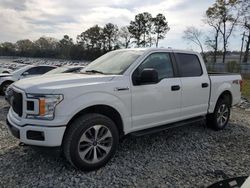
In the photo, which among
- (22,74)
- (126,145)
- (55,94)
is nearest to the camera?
(55,94)

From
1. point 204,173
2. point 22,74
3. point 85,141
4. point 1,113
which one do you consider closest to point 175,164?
point 204,173

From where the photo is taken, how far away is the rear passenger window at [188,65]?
542 cm

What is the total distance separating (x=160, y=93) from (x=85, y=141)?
1574 millimetres

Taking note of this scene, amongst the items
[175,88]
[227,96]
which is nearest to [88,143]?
[175,88]

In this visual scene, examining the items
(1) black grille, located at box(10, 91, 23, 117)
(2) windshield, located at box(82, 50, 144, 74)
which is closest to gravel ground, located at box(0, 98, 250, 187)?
(1) black grille, located at box(10, 91, 23, 117)

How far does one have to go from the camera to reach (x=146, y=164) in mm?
4379

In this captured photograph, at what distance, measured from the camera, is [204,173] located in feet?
13.6

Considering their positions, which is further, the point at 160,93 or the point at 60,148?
the point at 160,93

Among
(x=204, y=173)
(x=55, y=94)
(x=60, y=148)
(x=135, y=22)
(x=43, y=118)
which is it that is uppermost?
(x=135, y=22)

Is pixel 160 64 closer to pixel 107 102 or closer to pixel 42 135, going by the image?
pixel 107 102

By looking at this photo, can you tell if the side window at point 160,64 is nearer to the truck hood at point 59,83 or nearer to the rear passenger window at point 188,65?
the rear passenger window at point 188,65

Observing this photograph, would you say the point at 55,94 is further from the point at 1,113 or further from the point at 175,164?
the point at 1,113

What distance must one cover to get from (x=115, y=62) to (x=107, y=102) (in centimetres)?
108

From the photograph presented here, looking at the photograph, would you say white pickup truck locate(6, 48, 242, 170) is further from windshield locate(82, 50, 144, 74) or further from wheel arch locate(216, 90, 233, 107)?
wheel arch locate(216, 90, 233, 107)
